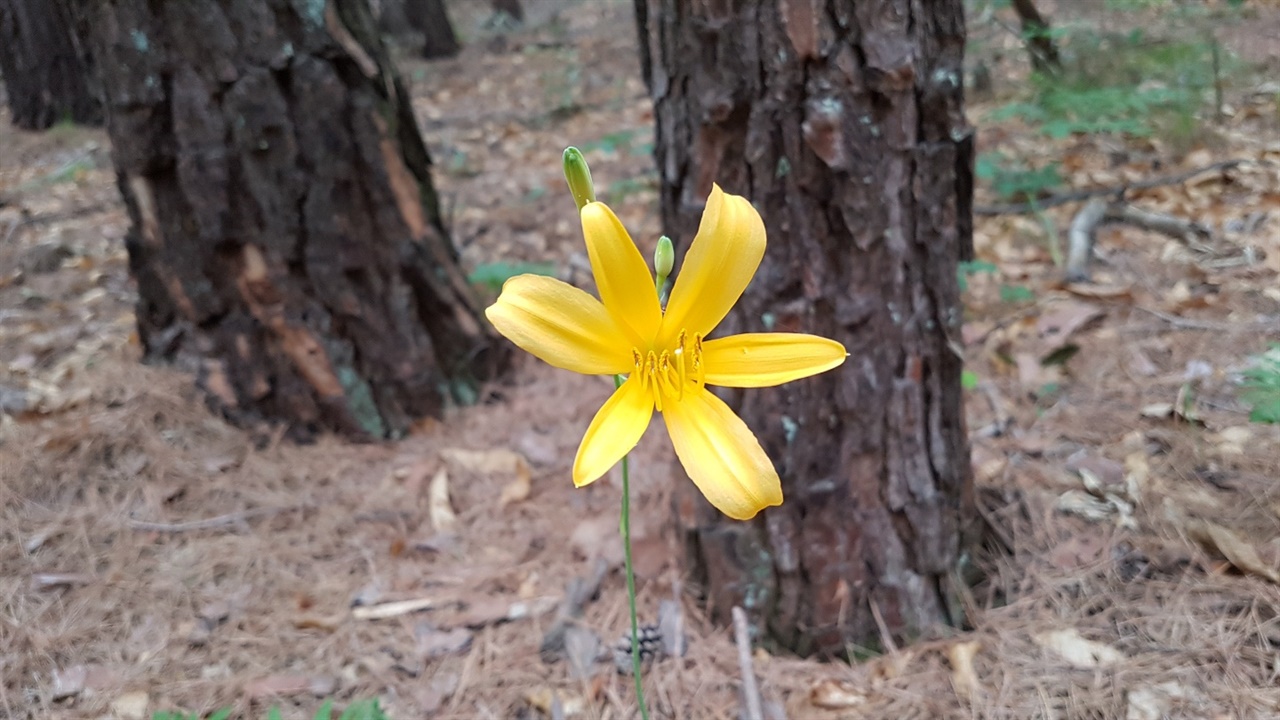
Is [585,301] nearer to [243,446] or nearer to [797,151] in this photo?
[797,151]

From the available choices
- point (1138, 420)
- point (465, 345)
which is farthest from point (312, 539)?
point (1138, 420)

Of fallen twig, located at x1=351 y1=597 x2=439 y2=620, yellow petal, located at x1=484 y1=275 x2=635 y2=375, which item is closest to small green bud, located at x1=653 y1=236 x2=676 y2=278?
yellow petal, located at x1=484 y1=275 x2=635 y2=375

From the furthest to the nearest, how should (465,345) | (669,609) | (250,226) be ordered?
1. (465,345)
2. (250,226)
3. (669,609)

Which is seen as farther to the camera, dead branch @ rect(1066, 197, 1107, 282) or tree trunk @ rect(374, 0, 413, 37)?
tree trunk @ rect(374, 0, 413, 37)

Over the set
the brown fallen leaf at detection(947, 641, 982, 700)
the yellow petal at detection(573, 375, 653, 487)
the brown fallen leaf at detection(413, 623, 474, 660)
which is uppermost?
the yellow petal at detection(573, 375, 653, 487)

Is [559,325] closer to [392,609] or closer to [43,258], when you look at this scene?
[392,609]

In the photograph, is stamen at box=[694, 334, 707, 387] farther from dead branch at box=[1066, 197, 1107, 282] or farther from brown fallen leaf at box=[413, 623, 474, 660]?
dead branch at box=[1066, 197, 1107, 282]

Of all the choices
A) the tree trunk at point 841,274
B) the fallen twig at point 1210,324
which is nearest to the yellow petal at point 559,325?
the tree trunk at point 841,274
